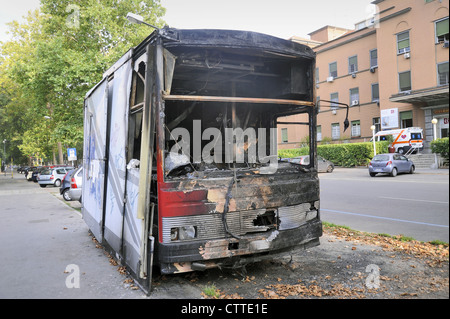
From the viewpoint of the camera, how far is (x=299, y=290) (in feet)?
14.3

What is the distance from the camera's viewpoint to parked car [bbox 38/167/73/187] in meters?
26.9

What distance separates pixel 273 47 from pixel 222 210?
2.23 m

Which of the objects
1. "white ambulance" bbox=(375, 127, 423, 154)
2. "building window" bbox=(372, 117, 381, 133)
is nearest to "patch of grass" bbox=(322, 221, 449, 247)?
"white ambulance" bbox=(375, 127, 423, 154)

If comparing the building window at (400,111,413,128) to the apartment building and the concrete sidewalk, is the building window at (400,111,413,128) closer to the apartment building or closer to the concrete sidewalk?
the apartment building

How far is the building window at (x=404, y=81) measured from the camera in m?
31.4

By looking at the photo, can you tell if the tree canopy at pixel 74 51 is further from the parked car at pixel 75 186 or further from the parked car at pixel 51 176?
the parked car at pixel 75 186

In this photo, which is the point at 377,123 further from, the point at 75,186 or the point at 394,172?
the point at 75,186

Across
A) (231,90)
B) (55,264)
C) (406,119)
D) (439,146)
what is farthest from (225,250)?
(406,119)

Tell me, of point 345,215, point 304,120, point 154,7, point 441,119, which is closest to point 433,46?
point 441,119

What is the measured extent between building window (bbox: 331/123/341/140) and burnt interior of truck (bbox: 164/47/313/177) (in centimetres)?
3543

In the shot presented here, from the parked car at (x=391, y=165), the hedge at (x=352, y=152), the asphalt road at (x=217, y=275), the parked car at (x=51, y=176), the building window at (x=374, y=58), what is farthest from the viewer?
the building window at (x=374, y=58)

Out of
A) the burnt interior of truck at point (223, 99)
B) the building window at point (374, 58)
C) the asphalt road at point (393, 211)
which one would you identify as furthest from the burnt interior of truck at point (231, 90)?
the building window at point (374, 58)

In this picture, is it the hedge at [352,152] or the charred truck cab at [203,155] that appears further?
the hedge at [352,152]

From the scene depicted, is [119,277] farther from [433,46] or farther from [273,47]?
[433,46]
